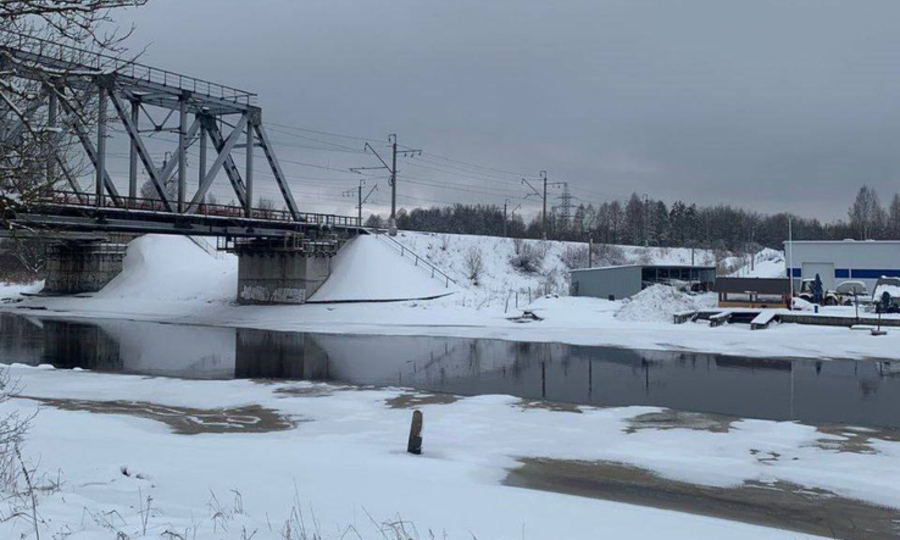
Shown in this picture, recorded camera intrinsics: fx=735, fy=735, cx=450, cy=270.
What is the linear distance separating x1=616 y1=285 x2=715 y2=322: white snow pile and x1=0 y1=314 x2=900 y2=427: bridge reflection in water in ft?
32.3

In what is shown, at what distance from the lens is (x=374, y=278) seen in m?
57.3

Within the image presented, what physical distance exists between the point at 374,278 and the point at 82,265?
3735 cm

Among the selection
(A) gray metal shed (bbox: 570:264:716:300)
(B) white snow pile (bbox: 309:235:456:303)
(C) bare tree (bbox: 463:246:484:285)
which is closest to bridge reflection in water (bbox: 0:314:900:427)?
(B) white snow pile (bbox: 309:235:456:303)

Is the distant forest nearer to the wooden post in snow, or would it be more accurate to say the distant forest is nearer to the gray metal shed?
the gray metal shed

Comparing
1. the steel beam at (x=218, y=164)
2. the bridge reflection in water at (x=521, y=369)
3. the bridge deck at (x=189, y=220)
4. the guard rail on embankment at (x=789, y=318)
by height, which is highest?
the steel beam at (x=218, y=164)

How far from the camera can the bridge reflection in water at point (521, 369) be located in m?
19.5

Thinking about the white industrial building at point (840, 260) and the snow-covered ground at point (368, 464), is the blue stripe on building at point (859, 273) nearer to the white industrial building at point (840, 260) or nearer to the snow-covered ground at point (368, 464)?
the white industrial building at point (840, 260)

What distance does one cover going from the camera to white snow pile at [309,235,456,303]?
55594mm

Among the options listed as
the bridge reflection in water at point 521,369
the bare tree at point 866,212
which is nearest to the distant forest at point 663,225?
the bare tree at point 866,212

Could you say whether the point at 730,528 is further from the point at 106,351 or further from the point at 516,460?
the point at 106,351

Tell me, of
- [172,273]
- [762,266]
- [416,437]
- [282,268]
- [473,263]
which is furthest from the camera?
[762,266]

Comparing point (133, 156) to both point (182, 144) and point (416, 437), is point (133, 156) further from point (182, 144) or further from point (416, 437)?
point (416, 437)

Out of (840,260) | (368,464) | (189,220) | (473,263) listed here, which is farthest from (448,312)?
(368,464)

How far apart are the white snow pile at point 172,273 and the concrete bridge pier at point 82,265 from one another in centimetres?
136
